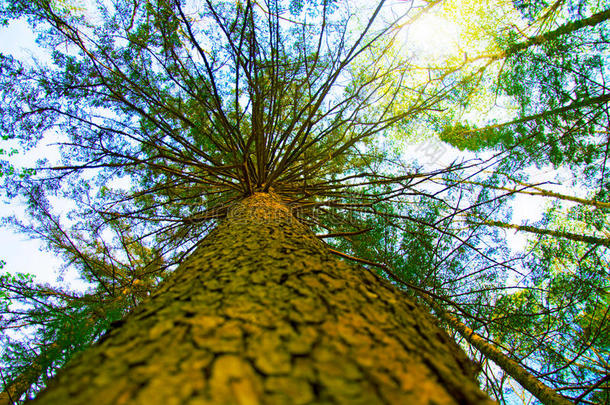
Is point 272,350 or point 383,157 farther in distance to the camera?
point 383,157

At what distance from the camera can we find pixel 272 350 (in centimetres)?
50

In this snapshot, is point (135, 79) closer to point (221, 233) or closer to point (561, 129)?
point (221, 233)

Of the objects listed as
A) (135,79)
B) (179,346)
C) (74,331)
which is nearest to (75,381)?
(179,346)

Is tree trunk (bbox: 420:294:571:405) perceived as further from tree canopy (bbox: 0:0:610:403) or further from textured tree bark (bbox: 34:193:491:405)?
textured tree bark (bbox: 34:193:491:405)

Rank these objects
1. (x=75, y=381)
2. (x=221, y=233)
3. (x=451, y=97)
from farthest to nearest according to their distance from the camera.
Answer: (x=451, y=97), (x=221, y=233), (x=75, y=381)

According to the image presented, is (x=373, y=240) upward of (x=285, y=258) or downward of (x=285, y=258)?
upward

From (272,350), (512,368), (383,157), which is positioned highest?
(383,157)

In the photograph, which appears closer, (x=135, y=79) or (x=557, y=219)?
(x=135, y=79)

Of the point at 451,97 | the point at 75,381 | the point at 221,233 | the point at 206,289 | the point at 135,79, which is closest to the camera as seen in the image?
the point at 75,381

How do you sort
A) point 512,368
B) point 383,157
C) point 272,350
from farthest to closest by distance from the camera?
1. point 383,157
2. point 512,368
3. point 272,350

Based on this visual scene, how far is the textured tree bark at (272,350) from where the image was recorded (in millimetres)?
408

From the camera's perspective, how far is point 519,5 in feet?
12.2

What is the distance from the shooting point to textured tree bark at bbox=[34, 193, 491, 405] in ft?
1.34

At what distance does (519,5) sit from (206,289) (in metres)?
5.43
